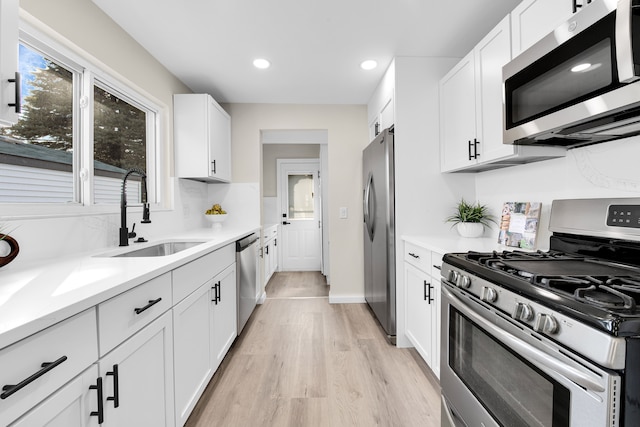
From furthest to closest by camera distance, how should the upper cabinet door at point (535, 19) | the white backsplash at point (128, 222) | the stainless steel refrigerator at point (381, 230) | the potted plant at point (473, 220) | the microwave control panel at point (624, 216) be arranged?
the stainless steel refrigerator at point (381, 230), the potted plant at point (473, 220), the white backsplash at point (128, 222), the upper cabinet door at point (535, 19), the microwave control panel at point (624, 216)

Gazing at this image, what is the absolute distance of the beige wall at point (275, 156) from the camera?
17.8ft

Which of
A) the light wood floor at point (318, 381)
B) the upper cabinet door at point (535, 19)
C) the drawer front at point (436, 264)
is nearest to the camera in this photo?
the upper cabinet door at point (535, 19)

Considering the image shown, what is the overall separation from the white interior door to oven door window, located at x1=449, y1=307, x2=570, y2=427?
4.18 m

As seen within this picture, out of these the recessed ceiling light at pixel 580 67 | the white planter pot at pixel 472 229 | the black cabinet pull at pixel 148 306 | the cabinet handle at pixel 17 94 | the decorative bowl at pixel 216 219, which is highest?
the recessed ceiling light at pixel 580 67

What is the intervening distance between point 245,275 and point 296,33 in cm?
198

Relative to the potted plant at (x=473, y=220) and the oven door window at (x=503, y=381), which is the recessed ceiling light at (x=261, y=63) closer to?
the potted plant at (x=473, y=220)

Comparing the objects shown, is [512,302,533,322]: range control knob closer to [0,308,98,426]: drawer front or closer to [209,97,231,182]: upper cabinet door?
[0,308,98,426]: drawer front

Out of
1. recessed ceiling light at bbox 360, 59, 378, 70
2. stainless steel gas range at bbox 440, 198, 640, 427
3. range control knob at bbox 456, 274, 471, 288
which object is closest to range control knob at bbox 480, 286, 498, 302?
stainless steel gas range at bbox 440, 198, 640, 427

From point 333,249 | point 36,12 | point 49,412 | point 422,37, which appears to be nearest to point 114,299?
point 49,412

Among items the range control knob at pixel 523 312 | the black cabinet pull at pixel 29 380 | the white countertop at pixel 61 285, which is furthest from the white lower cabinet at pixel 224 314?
the range control knob at pixel 523 312

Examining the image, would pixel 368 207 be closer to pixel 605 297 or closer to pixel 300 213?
pixel 605 297

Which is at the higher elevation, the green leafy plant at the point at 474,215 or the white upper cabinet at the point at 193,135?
the white upper cabinet at the point at 193,135

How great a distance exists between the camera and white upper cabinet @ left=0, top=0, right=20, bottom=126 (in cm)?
92

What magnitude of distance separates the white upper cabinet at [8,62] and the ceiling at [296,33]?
1.09 metres
